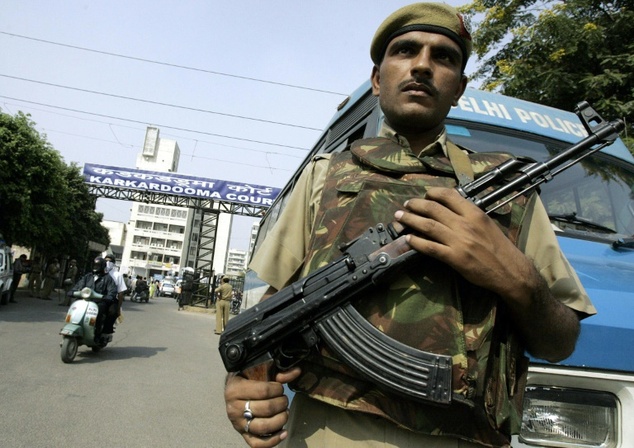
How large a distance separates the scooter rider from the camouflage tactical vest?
7520 millimetres

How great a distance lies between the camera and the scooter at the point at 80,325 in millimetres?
7324

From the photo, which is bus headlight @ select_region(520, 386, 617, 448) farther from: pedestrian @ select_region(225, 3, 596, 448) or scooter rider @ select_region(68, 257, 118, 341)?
scooter rider @ select_region(68, 257, 118, 341)

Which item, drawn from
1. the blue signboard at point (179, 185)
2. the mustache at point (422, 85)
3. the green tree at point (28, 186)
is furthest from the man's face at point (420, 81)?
the blue signboard at point (179, 185)

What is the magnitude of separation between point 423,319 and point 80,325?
7.45m

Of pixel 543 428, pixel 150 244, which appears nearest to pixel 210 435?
pixel 543 428

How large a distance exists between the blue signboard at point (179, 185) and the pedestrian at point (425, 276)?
2577cm

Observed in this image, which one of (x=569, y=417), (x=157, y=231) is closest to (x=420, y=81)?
(x=569, y=417)

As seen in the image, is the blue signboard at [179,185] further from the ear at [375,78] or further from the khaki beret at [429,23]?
the khaki beret at [429,23]

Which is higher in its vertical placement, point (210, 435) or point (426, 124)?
point (426, 124)

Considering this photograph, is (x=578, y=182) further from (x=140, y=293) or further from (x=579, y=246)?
(x=140, y=293)

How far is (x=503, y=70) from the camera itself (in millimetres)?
9344

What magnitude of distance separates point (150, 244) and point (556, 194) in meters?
90.3

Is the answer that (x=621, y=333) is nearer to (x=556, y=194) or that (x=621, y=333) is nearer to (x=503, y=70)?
(x=556, y=194)

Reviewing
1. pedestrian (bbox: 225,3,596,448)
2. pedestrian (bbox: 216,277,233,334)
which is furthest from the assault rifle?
pedestrian (bbox: 216,277,233,334)
